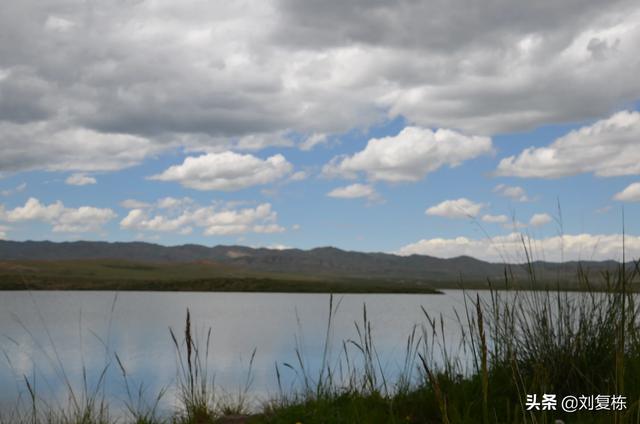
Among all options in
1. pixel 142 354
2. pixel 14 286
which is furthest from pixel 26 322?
pixel 14 286

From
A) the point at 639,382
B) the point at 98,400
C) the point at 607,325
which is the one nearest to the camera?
the point at 639,382

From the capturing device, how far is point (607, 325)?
5.50 metres

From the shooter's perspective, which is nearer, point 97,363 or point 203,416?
point 203,416

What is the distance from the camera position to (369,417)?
5.16 m

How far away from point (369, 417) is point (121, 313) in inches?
1453

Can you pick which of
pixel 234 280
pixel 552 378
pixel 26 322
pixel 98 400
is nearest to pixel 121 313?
pixel 26 322

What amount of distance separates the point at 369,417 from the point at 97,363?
586 inches

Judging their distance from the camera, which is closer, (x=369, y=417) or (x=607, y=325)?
(x=369, y=417)

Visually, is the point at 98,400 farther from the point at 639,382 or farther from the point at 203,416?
the point at 639,382

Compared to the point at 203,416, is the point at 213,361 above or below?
below

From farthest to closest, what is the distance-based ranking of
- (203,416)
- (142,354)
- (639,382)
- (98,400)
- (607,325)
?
(142,354) < (98,400) < (203,416) < (607,325) < (639,382)

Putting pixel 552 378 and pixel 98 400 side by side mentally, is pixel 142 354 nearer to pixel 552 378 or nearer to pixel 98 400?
pixel 98 400

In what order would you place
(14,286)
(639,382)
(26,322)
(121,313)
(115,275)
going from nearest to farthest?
1. (639,382)
2. (26,322)
3. (121,313)
4. (14,286)
5. (115,275)

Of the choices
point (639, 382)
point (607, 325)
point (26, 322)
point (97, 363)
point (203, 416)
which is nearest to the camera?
point (639, 382)
